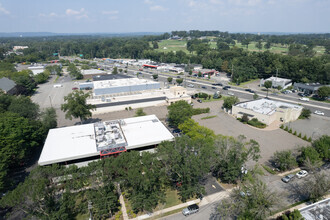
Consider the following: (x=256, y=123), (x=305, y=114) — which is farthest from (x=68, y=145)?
(x=305, y=114)

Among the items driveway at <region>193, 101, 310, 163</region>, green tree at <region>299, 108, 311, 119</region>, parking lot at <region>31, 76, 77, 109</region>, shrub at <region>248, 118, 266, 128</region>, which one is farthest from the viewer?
parking lot at <region>31, 76, 77, 109</region>

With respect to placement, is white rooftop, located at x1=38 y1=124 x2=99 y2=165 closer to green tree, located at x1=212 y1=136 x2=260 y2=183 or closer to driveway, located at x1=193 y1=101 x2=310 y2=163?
green tree, located at x1=212 y1=136 x2=260 y2=183

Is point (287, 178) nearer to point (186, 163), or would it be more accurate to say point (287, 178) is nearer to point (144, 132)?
point (186, 163)

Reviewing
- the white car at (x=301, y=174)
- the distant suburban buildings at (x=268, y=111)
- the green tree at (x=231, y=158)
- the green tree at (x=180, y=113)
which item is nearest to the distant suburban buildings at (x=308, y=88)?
the distant suburban buildings at (x=268, y=111)

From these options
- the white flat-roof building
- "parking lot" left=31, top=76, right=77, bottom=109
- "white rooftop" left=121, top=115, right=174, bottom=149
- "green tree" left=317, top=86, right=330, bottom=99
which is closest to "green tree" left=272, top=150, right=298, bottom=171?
"white rooftop" left=121, top=115, right=174, bottom=149

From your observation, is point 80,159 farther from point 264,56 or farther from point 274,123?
point 264,56

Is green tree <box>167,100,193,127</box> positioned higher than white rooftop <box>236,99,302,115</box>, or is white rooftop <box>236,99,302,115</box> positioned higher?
green tree <box>167,100,193,127</box>
